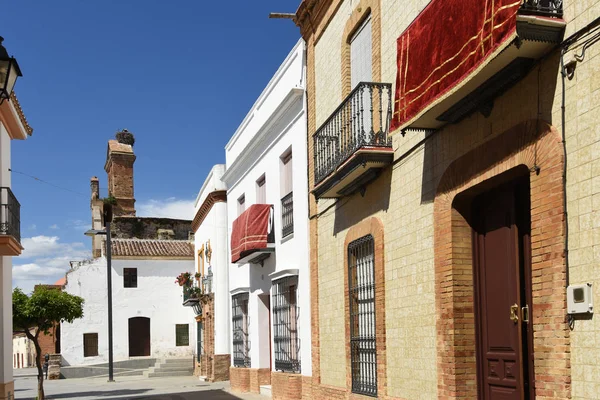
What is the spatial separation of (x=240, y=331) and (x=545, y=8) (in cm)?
1391

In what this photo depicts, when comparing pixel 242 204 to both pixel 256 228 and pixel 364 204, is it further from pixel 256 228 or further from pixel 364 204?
pixel 364 204

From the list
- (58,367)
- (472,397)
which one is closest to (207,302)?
(58,367)

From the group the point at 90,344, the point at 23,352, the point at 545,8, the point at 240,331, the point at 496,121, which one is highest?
the point at 545,8

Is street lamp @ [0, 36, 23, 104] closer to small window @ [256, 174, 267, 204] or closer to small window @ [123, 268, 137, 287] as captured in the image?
small window @ [256, 174, 267, 204]

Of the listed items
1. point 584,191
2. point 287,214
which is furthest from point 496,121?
point 287,214

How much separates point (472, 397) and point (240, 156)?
37.6 feet

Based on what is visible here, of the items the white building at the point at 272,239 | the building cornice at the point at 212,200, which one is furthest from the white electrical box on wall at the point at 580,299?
the building cornice at the point at 212,200

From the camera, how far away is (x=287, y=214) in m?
14.5

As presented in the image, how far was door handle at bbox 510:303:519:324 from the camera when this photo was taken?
6.81 m

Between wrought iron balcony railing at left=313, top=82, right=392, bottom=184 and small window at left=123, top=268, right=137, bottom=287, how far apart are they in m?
24.1

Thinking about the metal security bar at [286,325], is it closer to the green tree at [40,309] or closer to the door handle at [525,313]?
the door handle at [525,313]

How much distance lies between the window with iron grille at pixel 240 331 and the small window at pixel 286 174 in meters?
3.99

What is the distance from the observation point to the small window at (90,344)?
3281cm

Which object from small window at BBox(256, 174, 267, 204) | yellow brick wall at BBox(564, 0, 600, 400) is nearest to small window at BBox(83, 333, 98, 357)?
small window at BBox(256, 174, 267, 204)
